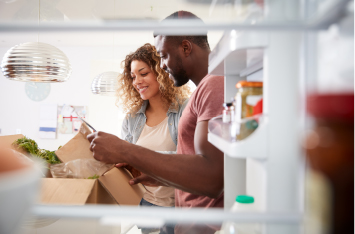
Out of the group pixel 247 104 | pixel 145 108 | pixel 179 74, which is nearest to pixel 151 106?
pixel 145 108

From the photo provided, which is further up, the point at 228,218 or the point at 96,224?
the point at 228,218

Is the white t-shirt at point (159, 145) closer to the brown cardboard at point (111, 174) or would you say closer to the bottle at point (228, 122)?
the brown cardboard at point (111, 174)

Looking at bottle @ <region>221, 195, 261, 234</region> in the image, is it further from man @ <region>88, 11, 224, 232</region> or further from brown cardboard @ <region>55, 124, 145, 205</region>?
brown cardboard @ <region>55, 124, 145, 205</region>

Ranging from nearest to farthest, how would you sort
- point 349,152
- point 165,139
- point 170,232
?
point 349,152
point 170,232
point 165,139

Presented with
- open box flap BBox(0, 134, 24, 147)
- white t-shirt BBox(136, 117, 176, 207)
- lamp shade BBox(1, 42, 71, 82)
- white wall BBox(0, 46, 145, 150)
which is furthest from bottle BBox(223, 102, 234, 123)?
white wall BBox(0, 46, 145, 150)

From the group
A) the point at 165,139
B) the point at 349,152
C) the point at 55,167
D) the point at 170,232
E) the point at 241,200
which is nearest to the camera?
the point at 349,152

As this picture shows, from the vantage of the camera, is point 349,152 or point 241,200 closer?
point 349,152

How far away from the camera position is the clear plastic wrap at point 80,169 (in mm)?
1141

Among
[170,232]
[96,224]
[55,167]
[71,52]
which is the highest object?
[71,52]

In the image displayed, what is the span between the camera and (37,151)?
133 centimetres

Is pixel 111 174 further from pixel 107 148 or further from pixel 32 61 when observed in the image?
pixel 32 61

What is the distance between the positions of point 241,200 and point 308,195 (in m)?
0.23

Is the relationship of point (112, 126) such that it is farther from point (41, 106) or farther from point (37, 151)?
point (37, 151)

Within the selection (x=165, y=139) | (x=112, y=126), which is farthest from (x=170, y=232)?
(x=112, y=126)
